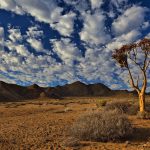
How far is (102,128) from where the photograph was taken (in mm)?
12633

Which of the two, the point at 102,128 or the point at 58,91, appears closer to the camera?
the point at 102,128

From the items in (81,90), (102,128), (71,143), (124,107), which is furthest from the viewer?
(81,90)

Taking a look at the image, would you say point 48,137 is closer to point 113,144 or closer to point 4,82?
point 113,144

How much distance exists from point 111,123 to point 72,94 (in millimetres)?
139854

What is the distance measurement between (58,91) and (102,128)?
452 feet

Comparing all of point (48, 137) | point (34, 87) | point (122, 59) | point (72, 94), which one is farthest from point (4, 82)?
point (48, 137)

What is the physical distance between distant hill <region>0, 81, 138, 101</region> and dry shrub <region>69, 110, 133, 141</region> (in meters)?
102

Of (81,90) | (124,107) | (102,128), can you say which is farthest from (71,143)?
(81,90)

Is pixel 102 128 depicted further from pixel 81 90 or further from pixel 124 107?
pixel 81 90

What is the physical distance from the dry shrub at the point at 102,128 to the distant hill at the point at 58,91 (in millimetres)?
102187

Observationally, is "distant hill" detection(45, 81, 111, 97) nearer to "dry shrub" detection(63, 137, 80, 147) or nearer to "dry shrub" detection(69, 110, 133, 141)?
"dry shrub" detection(69, 110, 133, 141)

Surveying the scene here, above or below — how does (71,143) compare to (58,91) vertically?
below

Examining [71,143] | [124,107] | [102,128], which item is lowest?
[71,143]

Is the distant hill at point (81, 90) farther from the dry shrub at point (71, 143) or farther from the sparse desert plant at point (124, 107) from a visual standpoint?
the dry shrub at point (71, 143)
